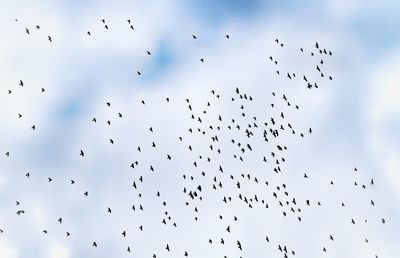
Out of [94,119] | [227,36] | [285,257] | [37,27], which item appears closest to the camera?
[37,27]

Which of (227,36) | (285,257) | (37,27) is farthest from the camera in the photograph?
(285,257)

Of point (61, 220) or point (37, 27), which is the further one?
point (61, 220)

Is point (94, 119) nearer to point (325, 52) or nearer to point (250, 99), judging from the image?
point (250, 99)

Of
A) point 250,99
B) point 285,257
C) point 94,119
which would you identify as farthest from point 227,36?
point 285,257

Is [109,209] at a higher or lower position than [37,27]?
lower

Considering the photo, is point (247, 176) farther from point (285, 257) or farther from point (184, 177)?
point (285, 257)

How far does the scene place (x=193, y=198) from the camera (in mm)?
111500

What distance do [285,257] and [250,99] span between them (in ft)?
150

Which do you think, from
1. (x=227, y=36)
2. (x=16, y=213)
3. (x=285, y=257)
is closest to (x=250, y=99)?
(x=227, y=36)

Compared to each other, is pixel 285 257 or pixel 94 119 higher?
pixel 94 119

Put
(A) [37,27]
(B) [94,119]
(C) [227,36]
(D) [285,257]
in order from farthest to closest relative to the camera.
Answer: (D) [285,257], (B) [94,119], (C) [227,36], (A) [37,27]

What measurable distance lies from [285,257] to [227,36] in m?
53.3

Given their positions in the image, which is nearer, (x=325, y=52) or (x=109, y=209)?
(x=325, y=52)

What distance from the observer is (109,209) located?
110438mm
